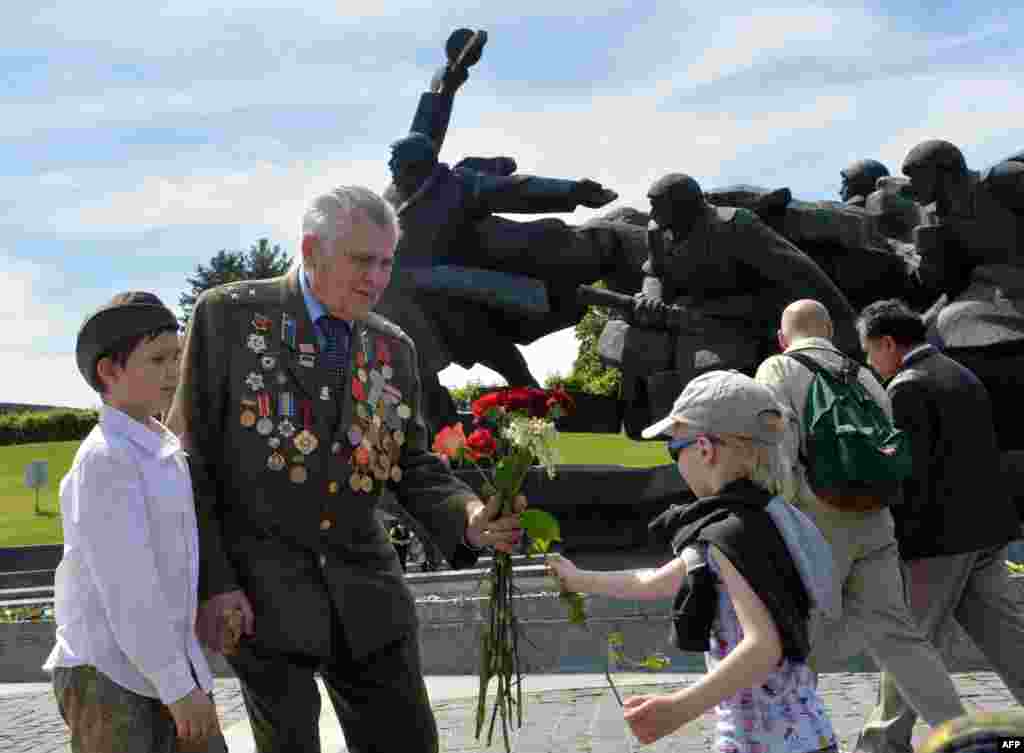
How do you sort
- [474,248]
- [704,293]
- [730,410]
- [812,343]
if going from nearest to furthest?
[730,410] < [812,343] < [704,293] < [474,248]

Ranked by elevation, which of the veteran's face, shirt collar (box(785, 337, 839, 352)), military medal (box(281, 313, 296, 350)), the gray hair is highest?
the gray hair

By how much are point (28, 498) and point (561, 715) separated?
34.9 m

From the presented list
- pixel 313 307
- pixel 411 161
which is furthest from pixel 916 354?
pixel 411 161

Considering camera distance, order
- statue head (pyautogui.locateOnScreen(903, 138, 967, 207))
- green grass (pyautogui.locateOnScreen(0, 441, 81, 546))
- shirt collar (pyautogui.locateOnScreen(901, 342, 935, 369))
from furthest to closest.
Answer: green grass (pyautogui.locateOnScreen(0, 441, 81, 546)) → statue head (pyautogui.locateOnScreen(903, 138, 967, 207)) → shirt collar (pyautogui.locateOnScreen(901, 342, 935, 369))

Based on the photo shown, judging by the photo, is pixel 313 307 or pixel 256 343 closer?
pixel 256 343

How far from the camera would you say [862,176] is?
14.5 m

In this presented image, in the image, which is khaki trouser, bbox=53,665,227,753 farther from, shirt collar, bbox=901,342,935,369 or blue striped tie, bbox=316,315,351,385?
A: shirt collar, bbox=901,342,935,369

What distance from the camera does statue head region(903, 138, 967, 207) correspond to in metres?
10.9

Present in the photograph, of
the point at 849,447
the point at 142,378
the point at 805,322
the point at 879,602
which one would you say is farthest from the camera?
the point at 805,322

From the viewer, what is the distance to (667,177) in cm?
1198

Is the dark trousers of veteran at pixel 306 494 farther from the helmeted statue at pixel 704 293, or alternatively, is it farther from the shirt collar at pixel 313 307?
the helmeted statue at pixel 704 293

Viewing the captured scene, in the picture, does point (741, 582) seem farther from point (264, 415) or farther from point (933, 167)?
point (933, 167)

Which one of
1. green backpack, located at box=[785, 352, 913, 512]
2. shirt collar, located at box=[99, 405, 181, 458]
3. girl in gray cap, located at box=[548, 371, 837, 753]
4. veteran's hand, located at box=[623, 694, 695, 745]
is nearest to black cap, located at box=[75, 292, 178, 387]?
shirt collar, located at box=[99, 405, 181, 458]

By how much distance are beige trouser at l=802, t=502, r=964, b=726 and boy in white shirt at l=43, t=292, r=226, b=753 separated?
2.71 m
